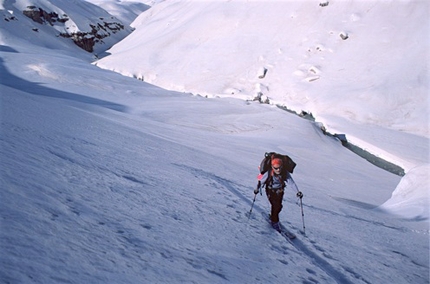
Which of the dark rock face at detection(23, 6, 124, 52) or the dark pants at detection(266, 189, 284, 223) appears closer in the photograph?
the dark pants at detection(266, 189, 284, 223)

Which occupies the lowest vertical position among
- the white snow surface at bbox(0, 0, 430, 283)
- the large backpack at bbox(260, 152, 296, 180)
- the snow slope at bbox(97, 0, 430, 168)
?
the white snow surface at bbox(0, 0, 430, 283)

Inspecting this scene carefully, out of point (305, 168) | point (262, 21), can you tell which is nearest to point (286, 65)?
point (262, 21)

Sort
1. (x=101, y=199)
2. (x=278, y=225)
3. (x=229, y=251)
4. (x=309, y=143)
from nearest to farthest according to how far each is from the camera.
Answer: (x=229, y=251)
(x=101, y=199)
(x=278, y=225)
(x=309, y=143)

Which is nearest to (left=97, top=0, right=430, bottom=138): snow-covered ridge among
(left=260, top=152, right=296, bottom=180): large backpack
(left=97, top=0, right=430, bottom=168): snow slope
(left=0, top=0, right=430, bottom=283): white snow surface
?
(left=97, top=0, right=430, bottom=168): snow slope

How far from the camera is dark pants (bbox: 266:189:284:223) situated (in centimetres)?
528

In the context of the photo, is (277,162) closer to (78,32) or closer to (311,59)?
(311,59)

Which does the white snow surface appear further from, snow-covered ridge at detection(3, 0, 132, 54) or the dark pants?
snow-covered ridge at detection(3, 0, 132, 54)

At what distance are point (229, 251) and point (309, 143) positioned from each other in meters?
18.4

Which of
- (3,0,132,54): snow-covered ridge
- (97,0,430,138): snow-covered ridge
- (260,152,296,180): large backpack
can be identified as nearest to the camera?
(260,152,296,180): large backpack

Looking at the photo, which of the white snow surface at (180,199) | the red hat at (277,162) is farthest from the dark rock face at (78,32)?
the red hat at (277,162)

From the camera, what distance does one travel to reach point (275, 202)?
535 centimetres

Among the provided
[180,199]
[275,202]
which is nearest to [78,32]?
[180,199]

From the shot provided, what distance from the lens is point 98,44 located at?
9406 cm

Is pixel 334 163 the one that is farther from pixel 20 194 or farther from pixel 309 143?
pixel 20 194
